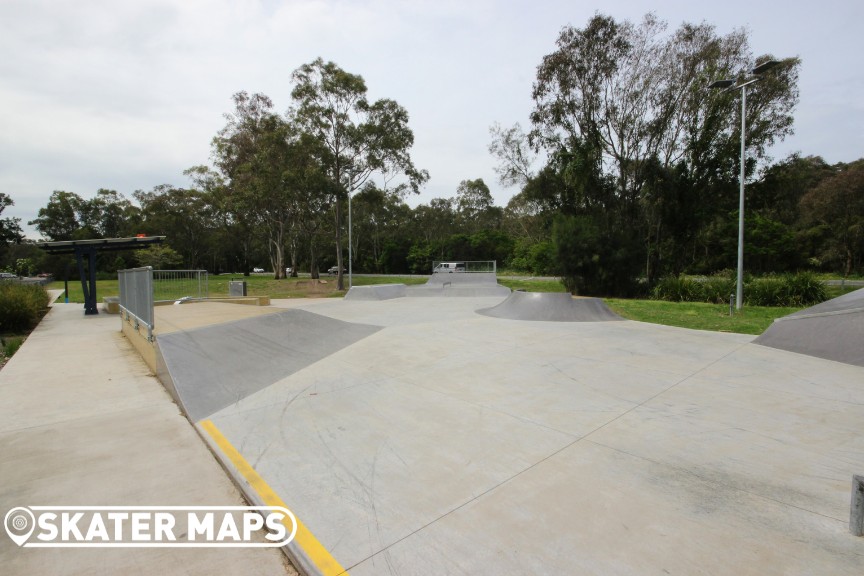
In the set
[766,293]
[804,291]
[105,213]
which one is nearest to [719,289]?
[766,293]

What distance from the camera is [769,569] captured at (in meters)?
2.14

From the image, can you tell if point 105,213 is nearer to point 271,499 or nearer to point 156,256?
point 156,256

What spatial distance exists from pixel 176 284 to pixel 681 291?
64.7ft

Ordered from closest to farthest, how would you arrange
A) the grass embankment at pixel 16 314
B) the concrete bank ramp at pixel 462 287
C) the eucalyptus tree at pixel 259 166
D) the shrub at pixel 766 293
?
the grass embankment at pixel 16 314
the shrub at pixel 766 293
the concrete bank ramp at pixel 462 287
the eucalyptus tree at pixel 259 166

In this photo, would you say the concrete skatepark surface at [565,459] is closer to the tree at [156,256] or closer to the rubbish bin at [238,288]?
the rubbish bin at [238,288]

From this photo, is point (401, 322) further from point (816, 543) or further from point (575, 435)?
point (816, 543)

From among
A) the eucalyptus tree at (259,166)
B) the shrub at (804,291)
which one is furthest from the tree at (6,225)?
the shrub at (804,291)

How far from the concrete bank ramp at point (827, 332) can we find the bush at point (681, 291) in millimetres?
9848

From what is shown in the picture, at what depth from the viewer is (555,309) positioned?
Answer: 11.6 metres

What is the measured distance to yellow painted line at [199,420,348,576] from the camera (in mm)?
2245

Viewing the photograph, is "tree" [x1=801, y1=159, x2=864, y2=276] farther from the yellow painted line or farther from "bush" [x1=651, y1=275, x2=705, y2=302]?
the yellow painted line

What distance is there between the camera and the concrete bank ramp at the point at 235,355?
17.1ft

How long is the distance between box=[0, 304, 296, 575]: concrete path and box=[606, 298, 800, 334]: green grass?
10829 mm

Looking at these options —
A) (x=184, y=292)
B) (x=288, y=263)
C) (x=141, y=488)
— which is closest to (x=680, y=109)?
(x=184, y=292)
